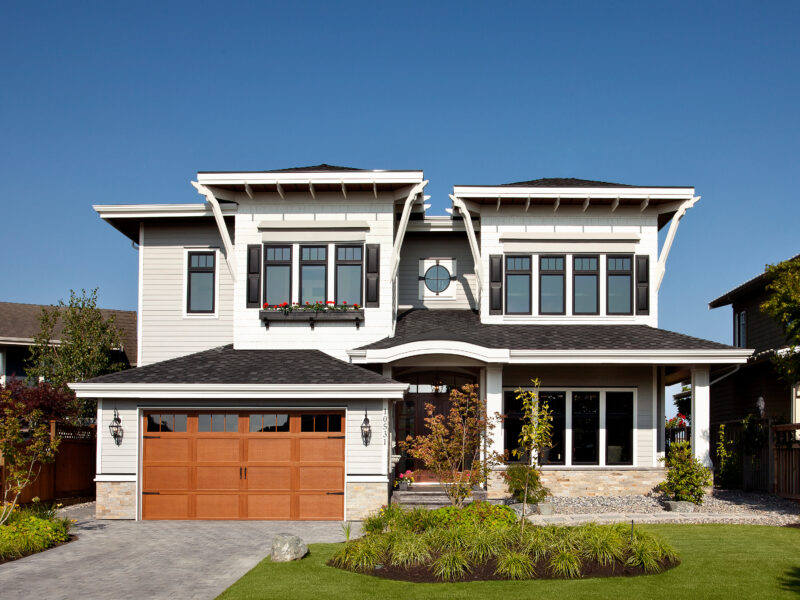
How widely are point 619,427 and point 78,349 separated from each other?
46.0ft

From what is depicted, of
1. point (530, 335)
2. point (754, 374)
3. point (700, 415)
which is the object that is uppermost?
point (530, 335)

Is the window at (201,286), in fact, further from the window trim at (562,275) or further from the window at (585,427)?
the window at (585,427)

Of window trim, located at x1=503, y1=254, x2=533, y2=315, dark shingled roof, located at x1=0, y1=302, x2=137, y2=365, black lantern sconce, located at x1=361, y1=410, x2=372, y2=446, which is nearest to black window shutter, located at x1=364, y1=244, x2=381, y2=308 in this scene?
window trim, located at x1=503, y1=254, x2=533, y2=315

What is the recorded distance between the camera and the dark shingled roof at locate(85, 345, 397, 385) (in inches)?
617

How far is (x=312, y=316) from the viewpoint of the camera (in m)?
18.5

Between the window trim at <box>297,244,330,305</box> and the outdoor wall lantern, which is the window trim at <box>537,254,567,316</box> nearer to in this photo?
the window trim at <box>297,244,330,305</box>

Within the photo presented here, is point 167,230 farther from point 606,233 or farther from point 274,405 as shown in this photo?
point 606,233

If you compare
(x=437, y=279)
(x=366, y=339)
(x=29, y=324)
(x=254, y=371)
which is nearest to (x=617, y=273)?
(x=437, y=279)

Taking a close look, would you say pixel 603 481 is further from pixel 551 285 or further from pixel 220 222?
pixel 220 222

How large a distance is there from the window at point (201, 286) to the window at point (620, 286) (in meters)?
9.76

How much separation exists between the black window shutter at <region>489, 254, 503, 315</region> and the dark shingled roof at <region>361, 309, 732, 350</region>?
444mm

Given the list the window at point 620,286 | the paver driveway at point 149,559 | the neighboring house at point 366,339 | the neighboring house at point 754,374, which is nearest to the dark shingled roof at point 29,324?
the neighboring house at point 366,339

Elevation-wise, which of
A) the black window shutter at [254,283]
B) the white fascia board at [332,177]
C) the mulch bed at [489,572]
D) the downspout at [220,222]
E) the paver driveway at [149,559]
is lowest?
the paver driveway at [149,559]

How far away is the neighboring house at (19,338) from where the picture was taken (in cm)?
2517
